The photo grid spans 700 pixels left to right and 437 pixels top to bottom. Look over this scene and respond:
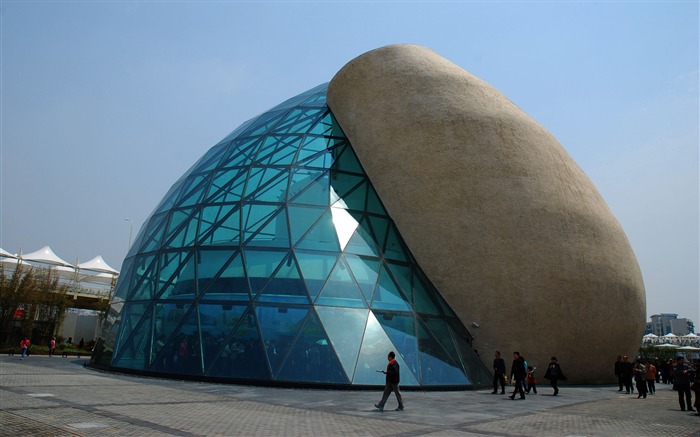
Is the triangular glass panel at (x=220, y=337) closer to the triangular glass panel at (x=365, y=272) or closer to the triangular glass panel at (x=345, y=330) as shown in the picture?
the triangular glass panel at (x=345, y=330)

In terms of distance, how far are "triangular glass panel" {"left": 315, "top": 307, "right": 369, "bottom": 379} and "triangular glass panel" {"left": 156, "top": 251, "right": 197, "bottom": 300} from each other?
4721mm

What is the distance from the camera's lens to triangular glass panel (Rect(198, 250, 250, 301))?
627 inches

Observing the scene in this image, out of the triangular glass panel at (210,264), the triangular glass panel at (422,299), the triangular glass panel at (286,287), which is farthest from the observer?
the triangular glass panel at (422,299)

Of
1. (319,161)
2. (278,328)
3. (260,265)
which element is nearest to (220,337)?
(278,328)

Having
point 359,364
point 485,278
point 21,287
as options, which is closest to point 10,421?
point 359,364

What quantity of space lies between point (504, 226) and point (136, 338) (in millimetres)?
13371

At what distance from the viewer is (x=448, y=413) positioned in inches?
409

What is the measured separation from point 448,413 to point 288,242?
8365 millimetres

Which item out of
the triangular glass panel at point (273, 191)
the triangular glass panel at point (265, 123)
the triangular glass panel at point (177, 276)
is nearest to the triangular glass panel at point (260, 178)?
the triangular glass panel at point (273, 191)

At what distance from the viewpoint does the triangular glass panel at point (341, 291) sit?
614 inches

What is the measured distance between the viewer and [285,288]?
15773 mm

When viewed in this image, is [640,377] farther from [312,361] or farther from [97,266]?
[97,266]

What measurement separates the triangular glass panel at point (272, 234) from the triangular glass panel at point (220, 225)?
1.76 ft

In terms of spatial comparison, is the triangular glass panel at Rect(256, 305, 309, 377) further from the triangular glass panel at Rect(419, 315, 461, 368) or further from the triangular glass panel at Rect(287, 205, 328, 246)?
the triangular glass panel at Rect(419, 315, 461, 368)
